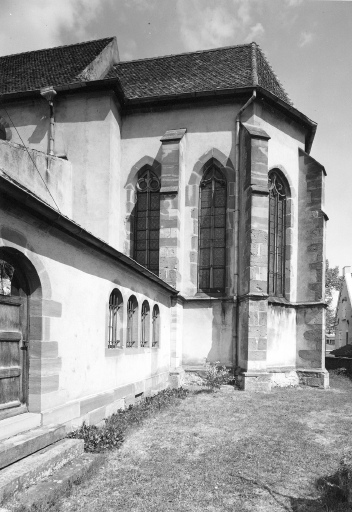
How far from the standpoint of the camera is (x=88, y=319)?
677cm

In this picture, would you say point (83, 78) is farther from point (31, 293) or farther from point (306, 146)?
point (31, 293)

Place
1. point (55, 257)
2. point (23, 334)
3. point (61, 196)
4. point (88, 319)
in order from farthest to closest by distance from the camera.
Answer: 1. point (61, 196)
2. point (88, 319)
3. point (55, 257)
4. point (23, 334)

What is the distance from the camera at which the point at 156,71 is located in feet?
50.5

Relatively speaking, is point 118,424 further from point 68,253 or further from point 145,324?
point 145,324

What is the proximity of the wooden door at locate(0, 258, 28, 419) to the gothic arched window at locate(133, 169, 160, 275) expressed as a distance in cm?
815

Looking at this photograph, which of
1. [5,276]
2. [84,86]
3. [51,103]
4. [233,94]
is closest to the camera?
[5,276]

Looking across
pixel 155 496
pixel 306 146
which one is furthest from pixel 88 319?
pixel 306 146

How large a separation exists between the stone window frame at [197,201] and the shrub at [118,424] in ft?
12.9

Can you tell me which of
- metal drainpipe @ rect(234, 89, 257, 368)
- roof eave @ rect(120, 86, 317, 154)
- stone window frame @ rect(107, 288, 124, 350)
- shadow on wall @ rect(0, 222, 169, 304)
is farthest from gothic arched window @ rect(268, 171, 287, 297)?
stone window frame @ rect(107, 288, 124, 350)

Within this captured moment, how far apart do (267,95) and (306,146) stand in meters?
3.40

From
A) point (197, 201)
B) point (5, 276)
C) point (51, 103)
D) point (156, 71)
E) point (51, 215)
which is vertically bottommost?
point (5, 276)

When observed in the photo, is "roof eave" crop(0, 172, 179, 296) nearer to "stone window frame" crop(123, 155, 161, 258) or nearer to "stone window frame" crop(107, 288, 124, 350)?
"stone window frame" crop(107, 288, 124, 350)

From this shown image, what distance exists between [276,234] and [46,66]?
33.8ft

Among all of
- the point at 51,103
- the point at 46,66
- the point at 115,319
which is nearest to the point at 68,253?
the point at 115,319
